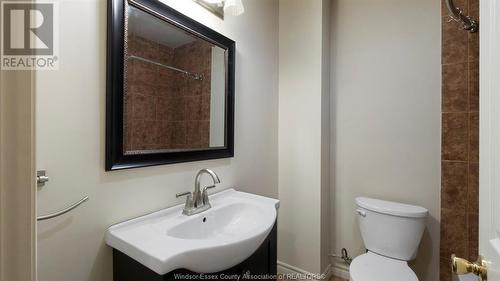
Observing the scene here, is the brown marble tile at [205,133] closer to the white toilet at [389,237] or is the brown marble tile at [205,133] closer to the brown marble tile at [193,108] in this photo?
the brown marble tile at [193,108]

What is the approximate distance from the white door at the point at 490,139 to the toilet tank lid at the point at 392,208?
0.99 metres

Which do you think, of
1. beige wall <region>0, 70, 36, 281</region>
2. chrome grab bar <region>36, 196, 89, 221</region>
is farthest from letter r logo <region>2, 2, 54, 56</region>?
chrome grab bar <region>36, 196, 89, 221</region>

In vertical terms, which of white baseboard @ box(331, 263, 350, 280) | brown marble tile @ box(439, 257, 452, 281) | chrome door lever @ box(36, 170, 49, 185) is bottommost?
white baseboard @ box(331, 263, 350, 280)

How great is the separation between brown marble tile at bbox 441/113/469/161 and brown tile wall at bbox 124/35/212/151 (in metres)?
1.56

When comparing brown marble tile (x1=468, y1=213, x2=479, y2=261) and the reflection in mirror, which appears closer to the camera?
the reflection in mirror

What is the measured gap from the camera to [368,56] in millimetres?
1840

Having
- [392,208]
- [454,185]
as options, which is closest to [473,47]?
[454,185]

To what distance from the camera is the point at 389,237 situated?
1.54m

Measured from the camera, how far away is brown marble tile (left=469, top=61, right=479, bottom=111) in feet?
4.82

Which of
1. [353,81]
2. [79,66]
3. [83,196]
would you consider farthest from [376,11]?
[83,196]

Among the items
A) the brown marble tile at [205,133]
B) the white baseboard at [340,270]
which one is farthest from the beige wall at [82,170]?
the white baseboard at [340,270]

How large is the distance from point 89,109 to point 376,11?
2016 mm

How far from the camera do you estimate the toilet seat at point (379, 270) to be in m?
1.31

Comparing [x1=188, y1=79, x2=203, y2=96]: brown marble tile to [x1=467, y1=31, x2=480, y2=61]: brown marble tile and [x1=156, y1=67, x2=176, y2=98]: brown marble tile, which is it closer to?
[x1=156, y1=67, x2=176, y2=98]: brown marble tile
